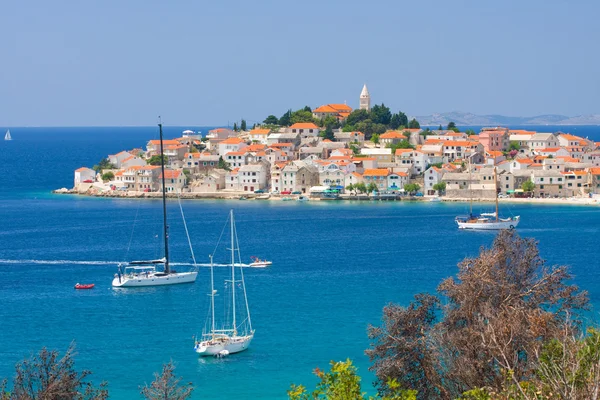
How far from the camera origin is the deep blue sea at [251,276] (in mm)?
19406

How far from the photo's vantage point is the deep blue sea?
19.4m

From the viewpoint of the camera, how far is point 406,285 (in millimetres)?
26641

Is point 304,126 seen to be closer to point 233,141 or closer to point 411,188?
point 233,141

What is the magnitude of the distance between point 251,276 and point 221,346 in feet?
29.5

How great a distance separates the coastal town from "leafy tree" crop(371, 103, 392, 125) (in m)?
0.98

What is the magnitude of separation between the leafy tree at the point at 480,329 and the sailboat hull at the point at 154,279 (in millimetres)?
13553

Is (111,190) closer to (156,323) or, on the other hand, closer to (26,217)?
(26,217)

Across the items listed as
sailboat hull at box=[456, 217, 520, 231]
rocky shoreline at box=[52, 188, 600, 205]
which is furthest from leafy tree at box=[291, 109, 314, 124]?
sailboat hull at box=[456, 217, 520, 231]

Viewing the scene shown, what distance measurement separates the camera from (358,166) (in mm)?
56625

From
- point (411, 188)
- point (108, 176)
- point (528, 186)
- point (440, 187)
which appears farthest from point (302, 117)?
point (528, 186)

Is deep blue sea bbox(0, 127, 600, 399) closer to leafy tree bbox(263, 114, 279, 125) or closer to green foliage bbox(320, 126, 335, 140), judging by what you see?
green foliage bbox(320, 126, 335, 140)

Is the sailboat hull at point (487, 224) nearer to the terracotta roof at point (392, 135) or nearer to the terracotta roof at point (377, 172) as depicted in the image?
the terracotta roof at point (377, 172)

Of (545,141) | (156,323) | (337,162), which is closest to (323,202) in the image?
(337,162)

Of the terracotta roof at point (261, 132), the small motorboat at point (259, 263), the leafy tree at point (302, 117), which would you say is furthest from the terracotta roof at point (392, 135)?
the small motorboat at point (259, 263)
